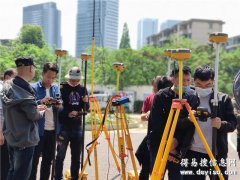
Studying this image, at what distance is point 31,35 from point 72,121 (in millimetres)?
21891

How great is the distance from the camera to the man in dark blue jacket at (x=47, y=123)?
488 centimetres

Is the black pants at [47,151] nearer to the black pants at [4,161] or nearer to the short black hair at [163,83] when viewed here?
the black pants at [4,161]

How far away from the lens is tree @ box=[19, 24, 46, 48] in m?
24.6

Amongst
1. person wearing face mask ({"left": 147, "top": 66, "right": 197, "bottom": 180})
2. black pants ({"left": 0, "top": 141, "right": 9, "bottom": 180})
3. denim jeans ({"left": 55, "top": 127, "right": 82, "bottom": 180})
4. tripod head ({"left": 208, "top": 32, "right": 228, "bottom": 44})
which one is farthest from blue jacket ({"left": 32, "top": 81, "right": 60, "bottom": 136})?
tripod head ({"left": 208, "top": 32, "right": 228, "bottom": 44})

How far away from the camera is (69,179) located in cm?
554

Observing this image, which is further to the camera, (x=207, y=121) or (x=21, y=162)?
(x=21, y=162)

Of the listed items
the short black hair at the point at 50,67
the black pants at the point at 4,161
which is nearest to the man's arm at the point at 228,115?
the short black hair at the point at 50,67

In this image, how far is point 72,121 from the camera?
544 centimetres

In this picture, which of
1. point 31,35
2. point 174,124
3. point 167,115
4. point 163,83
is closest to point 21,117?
point 167,115

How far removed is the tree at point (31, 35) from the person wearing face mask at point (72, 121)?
1959cm

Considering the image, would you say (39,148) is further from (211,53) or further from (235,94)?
(211,53)

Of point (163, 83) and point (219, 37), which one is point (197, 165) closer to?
point (163, 83)

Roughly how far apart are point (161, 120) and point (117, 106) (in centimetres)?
122

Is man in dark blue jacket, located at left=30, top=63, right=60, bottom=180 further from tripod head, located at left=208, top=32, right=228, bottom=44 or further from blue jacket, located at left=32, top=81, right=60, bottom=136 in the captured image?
tripod head, located at left=208, top=32, right=228, bottom=44
